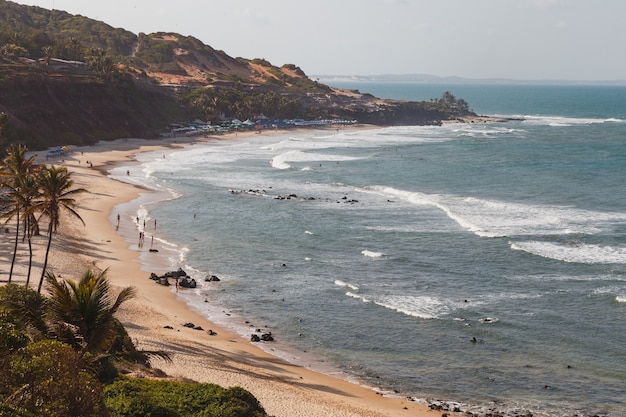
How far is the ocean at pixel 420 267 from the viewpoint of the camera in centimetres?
3253

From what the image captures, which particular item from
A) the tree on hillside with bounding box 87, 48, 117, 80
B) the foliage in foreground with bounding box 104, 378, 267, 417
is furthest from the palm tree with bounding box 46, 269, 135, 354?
the tree on hillside with bounding box 87, 48, 117, 80

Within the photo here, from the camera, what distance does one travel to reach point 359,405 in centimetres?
2812

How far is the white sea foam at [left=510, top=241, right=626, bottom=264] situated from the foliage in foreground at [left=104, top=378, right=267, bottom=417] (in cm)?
3233

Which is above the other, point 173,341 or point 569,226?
point 569,226

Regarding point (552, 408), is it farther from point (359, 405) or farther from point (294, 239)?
point (294, 239)

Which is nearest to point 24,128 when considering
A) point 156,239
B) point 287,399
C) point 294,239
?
point 156,239

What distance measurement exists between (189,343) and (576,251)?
2918 cm

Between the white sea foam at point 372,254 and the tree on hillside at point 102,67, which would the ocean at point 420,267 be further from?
the tree on hillside at point 102,67

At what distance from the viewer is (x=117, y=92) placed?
123688mm

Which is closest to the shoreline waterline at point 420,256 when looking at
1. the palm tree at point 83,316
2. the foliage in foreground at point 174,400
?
the foliage in foreground at point 174,400

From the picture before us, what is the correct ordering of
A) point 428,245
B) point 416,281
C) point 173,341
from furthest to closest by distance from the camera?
point 428,245 < point 416,281 < point 173,341

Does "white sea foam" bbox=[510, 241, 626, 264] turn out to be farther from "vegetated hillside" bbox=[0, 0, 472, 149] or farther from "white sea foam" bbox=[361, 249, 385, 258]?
"vegetated hillside" bbox=[0, 0, 472, 149]

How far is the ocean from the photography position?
107 feet

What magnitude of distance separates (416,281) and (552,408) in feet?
54.5
